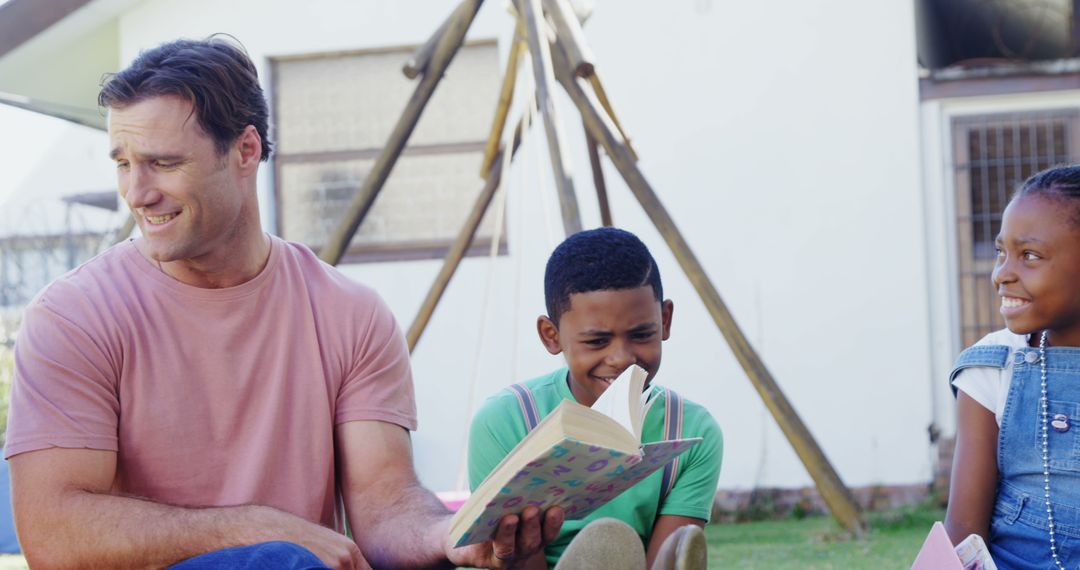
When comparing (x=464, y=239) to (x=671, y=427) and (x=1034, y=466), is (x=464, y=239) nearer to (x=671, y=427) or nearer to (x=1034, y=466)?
(x=671, y=427)

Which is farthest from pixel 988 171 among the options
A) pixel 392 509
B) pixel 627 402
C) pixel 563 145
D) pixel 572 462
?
pixel 572 462

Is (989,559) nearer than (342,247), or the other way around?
(989,559)

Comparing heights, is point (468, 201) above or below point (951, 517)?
above

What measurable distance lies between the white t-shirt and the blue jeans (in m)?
1.33

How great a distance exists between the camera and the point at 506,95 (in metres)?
5.40

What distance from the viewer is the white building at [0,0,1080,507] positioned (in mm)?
7137

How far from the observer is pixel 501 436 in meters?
2.81

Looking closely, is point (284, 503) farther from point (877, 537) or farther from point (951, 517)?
point (877, 537)

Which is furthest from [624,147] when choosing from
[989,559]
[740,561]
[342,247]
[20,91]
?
[20,91]

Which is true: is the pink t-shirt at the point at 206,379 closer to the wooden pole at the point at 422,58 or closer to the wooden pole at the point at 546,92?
the wooden pole at the point at 546,92

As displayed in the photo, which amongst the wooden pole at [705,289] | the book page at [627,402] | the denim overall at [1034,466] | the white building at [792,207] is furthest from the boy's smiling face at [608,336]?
the white building at [792,207]

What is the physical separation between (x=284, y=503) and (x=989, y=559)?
129 cm

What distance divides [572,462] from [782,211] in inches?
218

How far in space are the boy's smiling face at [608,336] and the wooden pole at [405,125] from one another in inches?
102
